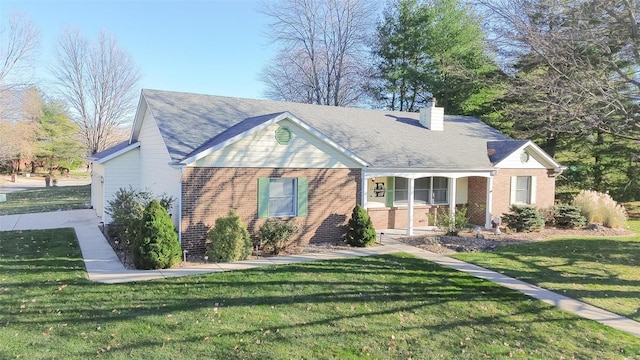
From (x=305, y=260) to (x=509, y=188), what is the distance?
11.6 metres

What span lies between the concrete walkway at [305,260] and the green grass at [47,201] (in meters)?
5.88

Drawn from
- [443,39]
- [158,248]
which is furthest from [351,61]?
[158,248]

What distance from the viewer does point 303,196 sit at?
1320 cm

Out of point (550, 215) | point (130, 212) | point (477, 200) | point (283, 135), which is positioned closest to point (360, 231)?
point (283, 135)

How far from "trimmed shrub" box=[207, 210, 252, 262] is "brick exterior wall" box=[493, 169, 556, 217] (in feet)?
38.6

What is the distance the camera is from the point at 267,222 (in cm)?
1220

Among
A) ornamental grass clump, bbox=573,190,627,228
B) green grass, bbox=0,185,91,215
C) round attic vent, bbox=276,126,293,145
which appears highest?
round attic vent, bbox=276,126,293,145

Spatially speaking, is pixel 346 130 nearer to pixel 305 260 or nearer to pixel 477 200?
pixel 477 200

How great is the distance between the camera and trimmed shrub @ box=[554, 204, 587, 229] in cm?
1792

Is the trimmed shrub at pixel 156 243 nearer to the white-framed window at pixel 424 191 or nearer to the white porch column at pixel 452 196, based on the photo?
the white-framed window at pixel 424 191

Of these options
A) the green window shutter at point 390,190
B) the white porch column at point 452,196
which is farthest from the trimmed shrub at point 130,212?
the white porch column at point 452,196

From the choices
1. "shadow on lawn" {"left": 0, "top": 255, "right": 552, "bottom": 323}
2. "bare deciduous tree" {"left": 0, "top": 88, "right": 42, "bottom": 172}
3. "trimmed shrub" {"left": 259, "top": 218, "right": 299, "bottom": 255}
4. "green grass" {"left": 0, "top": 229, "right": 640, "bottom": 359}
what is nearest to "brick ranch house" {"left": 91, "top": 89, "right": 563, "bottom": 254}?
"trimmed shrub" {"left": 259, "top": 218, "right": 299, "bottom": 255}

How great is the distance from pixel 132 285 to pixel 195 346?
10.8 ft

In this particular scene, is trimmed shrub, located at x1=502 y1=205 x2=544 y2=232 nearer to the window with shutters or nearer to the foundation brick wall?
the foundation brick wall
